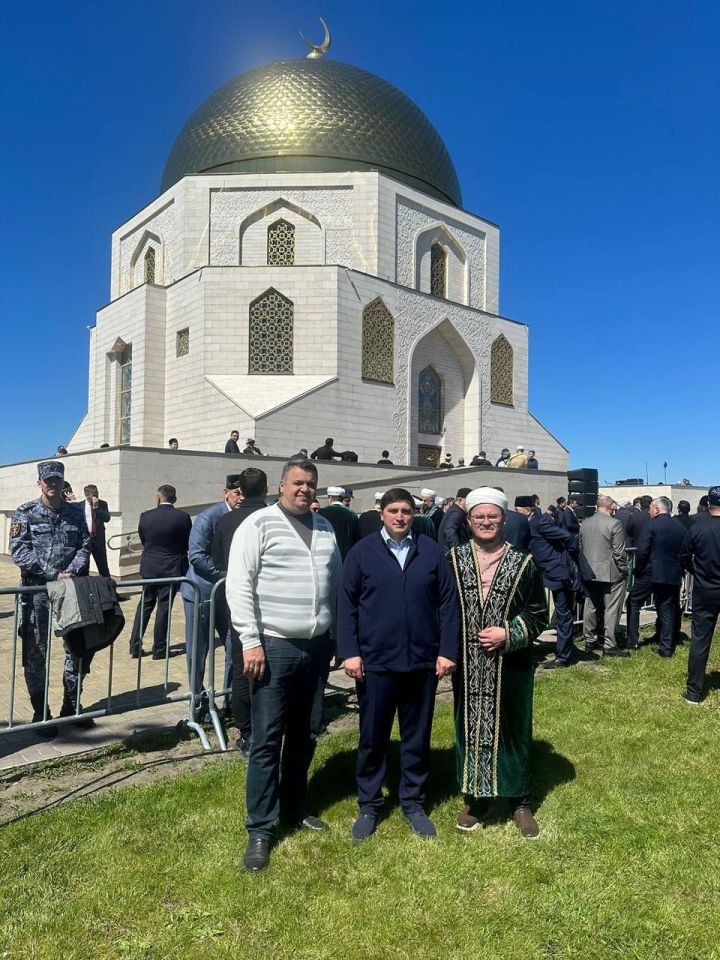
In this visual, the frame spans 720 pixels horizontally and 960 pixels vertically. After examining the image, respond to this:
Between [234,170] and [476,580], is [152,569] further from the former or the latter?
[234,170]

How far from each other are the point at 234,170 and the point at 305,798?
83.8ft

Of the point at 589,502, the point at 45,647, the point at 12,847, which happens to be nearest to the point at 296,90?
the point at 589,502

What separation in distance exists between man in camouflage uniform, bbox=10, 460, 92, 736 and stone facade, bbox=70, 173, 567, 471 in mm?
14453

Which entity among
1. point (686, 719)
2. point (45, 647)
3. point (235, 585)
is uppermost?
point (235, 585)

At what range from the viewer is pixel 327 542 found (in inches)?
133

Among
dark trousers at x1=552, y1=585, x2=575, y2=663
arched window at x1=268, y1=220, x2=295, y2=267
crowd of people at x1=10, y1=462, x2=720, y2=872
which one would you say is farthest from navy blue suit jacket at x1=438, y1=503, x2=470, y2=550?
arched window at x1=268, y1=220, x2=295, y2=267

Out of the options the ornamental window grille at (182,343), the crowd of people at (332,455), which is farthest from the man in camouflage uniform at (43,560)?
the ornamental window grille at (182,343)

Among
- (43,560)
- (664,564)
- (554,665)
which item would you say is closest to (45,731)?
(43,560)

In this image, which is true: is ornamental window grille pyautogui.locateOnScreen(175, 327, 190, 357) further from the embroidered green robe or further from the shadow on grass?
the embroidered green robe

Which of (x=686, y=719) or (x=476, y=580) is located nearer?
(x=476, y=580)

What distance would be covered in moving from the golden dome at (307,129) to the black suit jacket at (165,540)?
819 inches

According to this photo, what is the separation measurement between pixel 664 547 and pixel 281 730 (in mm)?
5249

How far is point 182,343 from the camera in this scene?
22.9 meters

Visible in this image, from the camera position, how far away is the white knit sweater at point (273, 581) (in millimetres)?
3156
